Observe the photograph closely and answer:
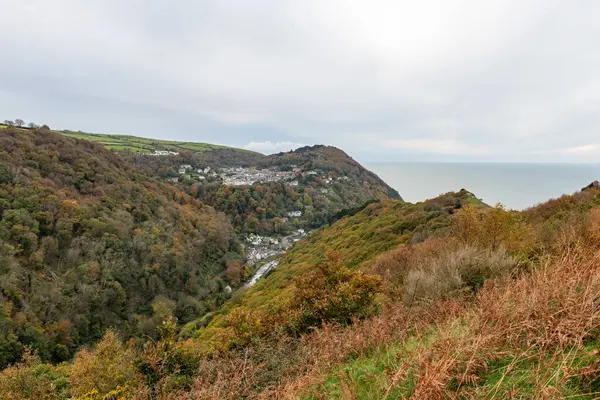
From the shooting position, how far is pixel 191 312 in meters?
45.1

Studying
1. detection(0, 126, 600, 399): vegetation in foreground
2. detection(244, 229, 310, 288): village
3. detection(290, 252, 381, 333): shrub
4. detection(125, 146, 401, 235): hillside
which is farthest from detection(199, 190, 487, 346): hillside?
detection(125, 146, 401, 235): hillside

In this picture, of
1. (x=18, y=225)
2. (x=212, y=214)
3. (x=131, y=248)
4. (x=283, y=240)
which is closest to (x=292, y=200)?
(x=283, y=240)

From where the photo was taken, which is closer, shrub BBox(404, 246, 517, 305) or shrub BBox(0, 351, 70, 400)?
shrub BBox(404, 246, 517, 305)

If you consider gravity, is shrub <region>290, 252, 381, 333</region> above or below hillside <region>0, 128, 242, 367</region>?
above

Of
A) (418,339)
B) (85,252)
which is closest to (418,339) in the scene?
(418,339)

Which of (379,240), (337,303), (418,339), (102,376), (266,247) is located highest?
(418,339)

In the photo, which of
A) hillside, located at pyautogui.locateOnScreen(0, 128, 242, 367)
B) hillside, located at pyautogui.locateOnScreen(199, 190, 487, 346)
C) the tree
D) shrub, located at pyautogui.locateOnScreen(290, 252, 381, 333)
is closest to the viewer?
shrub, located at pyautogui.locateOnScreen(290, 252, 381, 333)

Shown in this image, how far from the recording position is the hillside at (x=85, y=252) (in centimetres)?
3491

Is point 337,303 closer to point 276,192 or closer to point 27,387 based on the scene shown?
point 27,387

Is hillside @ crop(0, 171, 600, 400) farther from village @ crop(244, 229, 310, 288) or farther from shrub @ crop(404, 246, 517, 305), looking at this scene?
village @ crop(244, 229, 310, 288)

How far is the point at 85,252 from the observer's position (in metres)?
46.0

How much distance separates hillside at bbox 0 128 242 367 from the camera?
1374 inches

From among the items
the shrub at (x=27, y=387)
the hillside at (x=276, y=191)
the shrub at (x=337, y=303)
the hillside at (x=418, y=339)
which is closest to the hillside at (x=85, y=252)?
the shrub at (x=27, y=387)

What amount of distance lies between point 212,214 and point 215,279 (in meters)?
28.6
